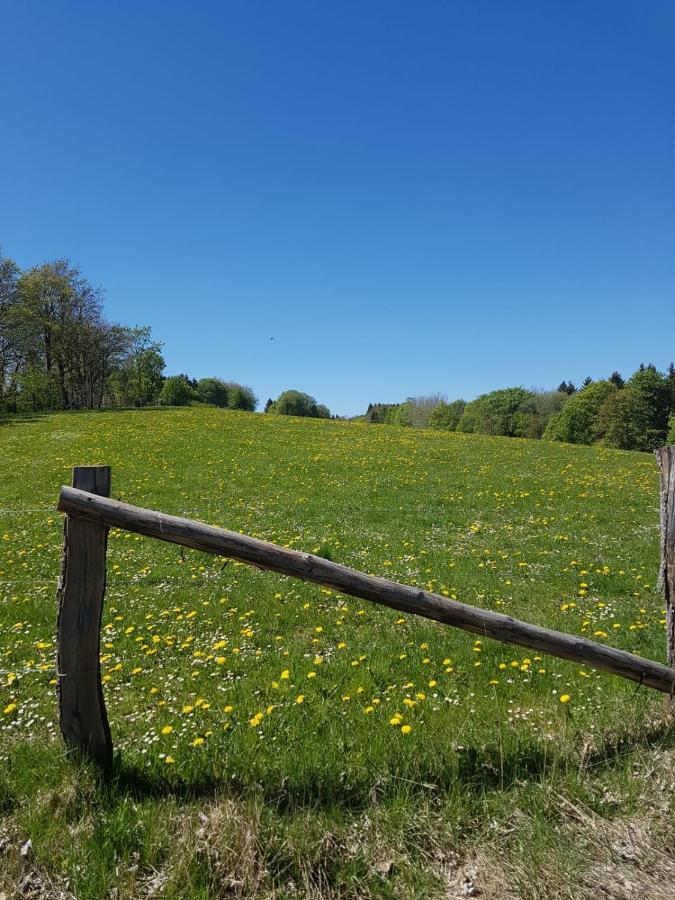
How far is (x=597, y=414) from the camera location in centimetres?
7569

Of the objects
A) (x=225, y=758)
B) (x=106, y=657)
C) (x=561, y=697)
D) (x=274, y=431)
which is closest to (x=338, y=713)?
(x=225, y=758)

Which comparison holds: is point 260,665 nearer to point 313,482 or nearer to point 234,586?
point 234,586

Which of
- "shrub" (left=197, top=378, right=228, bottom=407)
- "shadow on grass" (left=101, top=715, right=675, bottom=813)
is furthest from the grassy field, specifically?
"shrub" (left=197, top=378, right=228, bottom=407)

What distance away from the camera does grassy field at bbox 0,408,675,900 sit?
9.50 ft

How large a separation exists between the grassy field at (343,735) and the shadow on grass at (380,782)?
2 cm

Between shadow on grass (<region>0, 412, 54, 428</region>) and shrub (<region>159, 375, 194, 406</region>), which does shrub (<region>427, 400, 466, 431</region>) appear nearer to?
shrub (<region>159, 375, 194, 406</region>)

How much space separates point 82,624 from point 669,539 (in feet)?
16.2

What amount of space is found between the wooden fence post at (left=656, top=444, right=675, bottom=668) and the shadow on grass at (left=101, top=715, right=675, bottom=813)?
3.00 ft

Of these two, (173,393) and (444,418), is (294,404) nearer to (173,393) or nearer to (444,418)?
(444,418)

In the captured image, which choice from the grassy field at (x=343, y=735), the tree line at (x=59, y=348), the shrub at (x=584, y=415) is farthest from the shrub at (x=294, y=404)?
the grassy field at (x=343, y=735)

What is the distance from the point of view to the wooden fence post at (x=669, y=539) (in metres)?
4.11

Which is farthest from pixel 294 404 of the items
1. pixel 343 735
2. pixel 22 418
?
pixel 343 735

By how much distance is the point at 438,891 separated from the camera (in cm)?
276

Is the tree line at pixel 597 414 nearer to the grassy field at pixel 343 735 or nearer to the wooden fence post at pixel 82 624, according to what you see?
the grassy field at pixel 343 735
